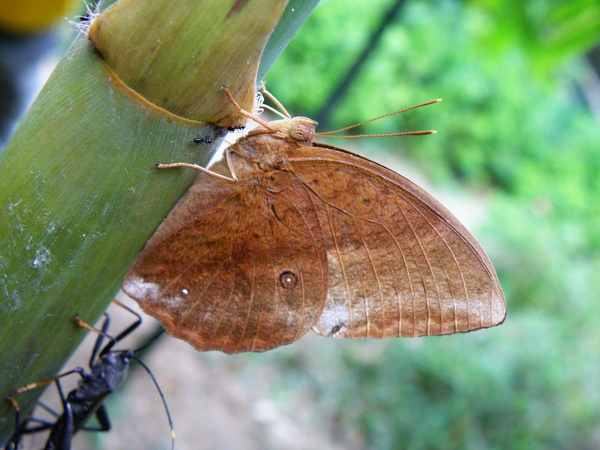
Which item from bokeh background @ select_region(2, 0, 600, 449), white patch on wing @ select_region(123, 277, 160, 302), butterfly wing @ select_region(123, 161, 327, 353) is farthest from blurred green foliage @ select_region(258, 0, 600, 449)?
white patch on wing @ select_region(123, 277, 160, 302)

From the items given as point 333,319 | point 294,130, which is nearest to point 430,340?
point 333,319

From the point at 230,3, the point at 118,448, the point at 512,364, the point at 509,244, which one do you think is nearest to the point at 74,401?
the point at 230,3

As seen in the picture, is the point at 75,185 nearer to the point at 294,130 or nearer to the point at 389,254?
the point at 294,130

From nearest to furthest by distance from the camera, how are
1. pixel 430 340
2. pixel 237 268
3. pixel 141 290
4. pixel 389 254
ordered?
pixel 141 290, pixel 237 268, pixel 389 254, pixel 430 340

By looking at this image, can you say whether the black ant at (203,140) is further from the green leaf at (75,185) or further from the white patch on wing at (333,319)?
the white patch on wing at (333,319)

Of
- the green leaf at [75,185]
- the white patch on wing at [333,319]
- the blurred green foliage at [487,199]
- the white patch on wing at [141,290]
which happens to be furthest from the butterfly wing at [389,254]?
the blurred green foliage at [487,199]
